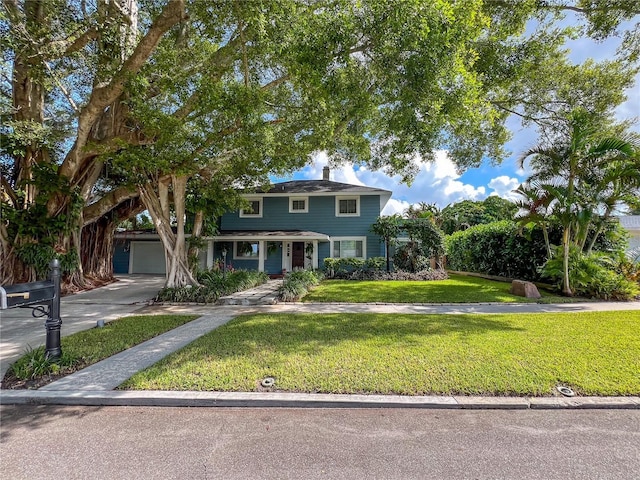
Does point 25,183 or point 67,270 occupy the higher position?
point 25,183

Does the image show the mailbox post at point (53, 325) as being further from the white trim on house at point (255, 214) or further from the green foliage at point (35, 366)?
the white trim on house at point (255, 214)

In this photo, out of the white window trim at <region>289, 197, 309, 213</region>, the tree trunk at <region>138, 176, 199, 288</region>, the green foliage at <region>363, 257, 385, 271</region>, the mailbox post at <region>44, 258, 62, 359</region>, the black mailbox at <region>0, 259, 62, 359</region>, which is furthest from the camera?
the white window trim at <region>289, 197, 309, 213</region>

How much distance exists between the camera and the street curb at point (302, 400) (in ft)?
11.1

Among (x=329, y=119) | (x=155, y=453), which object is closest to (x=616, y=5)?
(x=329, y=119)

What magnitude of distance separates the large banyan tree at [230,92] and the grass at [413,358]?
4575 mm

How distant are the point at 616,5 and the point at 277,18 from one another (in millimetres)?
9931

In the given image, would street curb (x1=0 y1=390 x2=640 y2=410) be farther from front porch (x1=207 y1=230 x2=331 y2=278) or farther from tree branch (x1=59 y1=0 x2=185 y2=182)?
front porch (x1=207 y1=230 x2=331 y2=278)

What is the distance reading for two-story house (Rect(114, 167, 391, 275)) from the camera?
17.9 meters

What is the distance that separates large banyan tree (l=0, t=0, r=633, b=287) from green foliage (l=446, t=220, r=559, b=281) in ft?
11.5

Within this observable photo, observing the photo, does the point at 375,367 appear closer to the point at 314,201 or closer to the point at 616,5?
the point at 616,5

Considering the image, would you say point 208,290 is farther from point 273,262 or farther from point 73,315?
point 273,262

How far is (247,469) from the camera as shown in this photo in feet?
7.93

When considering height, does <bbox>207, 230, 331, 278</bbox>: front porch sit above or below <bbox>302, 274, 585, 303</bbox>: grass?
above

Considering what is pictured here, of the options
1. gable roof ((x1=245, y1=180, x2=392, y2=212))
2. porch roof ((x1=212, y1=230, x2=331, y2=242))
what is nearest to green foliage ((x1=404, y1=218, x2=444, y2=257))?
gable roof ((x1=245, y1=180, x2=392, y2=212))
